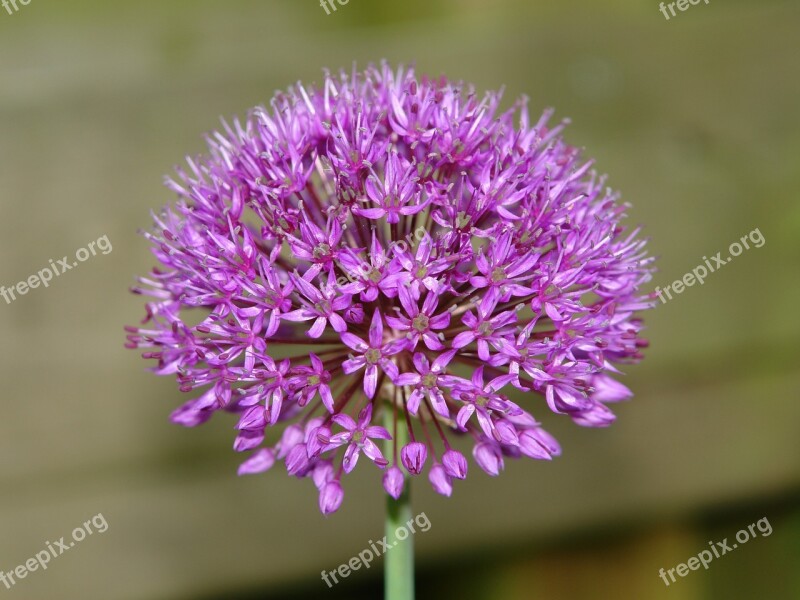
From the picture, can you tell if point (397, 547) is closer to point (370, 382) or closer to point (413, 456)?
point (413, 456)

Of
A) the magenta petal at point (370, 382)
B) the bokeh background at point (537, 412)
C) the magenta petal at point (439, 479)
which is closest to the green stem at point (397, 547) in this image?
the magenta petal at point (439, 479)

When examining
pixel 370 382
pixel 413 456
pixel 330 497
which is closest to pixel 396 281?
pixel 370 382

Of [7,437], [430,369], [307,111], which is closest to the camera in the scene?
[430,369]

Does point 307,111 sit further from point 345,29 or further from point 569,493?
point 569,493

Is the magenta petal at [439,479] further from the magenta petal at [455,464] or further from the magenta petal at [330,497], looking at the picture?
the magenta petal at [330,497]

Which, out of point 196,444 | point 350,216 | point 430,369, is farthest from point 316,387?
point 196,444
